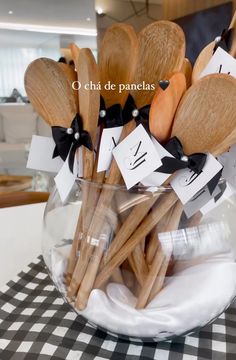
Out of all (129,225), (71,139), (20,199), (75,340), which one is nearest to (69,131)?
(71,139)

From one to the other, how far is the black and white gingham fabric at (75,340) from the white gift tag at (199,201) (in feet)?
0.49

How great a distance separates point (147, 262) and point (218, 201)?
0.10m

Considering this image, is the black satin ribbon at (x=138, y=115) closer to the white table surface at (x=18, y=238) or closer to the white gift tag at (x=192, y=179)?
the white gift tag at (x=192, y=179)

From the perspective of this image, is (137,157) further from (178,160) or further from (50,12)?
(50,12)

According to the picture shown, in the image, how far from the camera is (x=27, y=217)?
2.57ft

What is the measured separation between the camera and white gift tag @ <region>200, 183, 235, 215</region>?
1.17ft

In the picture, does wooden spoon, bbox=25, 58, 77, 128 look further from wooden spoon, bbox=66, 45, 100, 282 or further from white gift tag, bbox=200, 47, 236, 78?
white gift tag, bbox=200, 47, 236, 78

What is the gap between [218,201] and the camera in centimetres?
36

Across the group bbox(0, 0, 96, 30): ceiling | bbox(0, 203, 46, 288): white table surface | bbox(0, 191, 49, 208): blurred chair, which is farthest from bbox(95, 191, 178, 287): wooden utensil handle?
bbox(0, 0, 96, 30): ceiling

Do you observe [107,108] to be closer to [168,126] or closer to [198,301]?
[168,126]

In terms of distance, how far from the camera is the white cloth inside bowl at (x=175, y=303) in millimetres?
345

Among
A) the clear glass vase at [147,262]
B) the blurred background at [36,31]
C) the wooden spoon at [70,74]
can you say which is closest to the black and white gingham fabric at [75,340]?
the clear glass vase at [147,262]

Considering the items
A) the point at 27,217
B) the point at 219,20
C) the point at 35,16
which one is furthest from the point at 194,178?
the point at 35,16

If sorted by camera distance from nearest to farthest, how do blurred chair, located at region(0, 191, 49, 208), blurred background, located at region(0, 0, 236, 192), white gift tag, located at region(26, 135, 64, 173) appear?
white gift tag, located at region(26, 135, 64, 173) < blurred chair, located at region(0, 191, 49, 208) < blurred background, located at region(0, 0, 236, 192)
